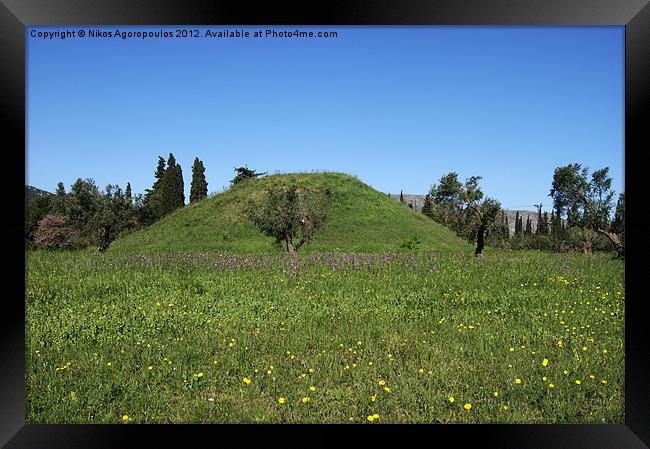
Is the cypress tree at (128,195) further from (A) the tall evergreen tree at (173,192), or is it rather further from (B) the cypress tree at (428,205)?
(B) the cypress tree at (428,205)

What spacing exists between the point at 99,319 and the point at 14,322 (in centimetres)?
269

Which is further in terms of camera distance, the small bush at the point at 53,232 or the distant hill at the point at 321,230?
the distant hill at the point at 321,230

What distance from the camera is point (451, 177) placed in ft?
61.9

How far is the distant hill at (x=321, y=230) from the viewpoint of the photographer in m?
23.2

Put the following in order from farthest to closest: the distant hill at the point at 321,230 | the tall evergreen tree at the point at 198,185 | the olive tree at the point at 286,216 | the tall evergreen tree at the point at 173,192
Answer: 1. the tall evergreen tree at the point at 198,185
2. the tall evergreen tree at the point at 173,192
3. the distant hill at the point at 321,230
4. the olive tree at the point at 286,216

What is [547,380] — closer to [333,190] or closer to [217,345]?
[217,345]

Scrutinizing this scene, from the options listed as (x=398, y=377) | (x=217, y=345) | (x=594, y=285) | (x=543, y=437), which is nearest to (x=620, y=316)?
(x=594, y=285)

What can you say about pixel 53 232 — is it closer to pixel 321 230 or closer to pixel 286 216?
pixel 286 216

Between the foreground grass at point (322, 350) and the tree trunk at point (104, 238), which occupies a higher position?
the tree trunk at point (104, 238)

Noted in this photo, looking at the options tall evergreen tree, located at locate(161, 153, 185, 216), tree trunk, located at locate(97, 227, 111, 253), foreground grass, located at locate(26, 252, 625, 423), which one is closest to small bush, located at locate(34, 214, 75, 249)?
tree trunk, located at locate(97, 227, 111, 253)

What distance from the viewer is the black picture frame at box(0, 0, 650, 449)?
3910 millimetres
